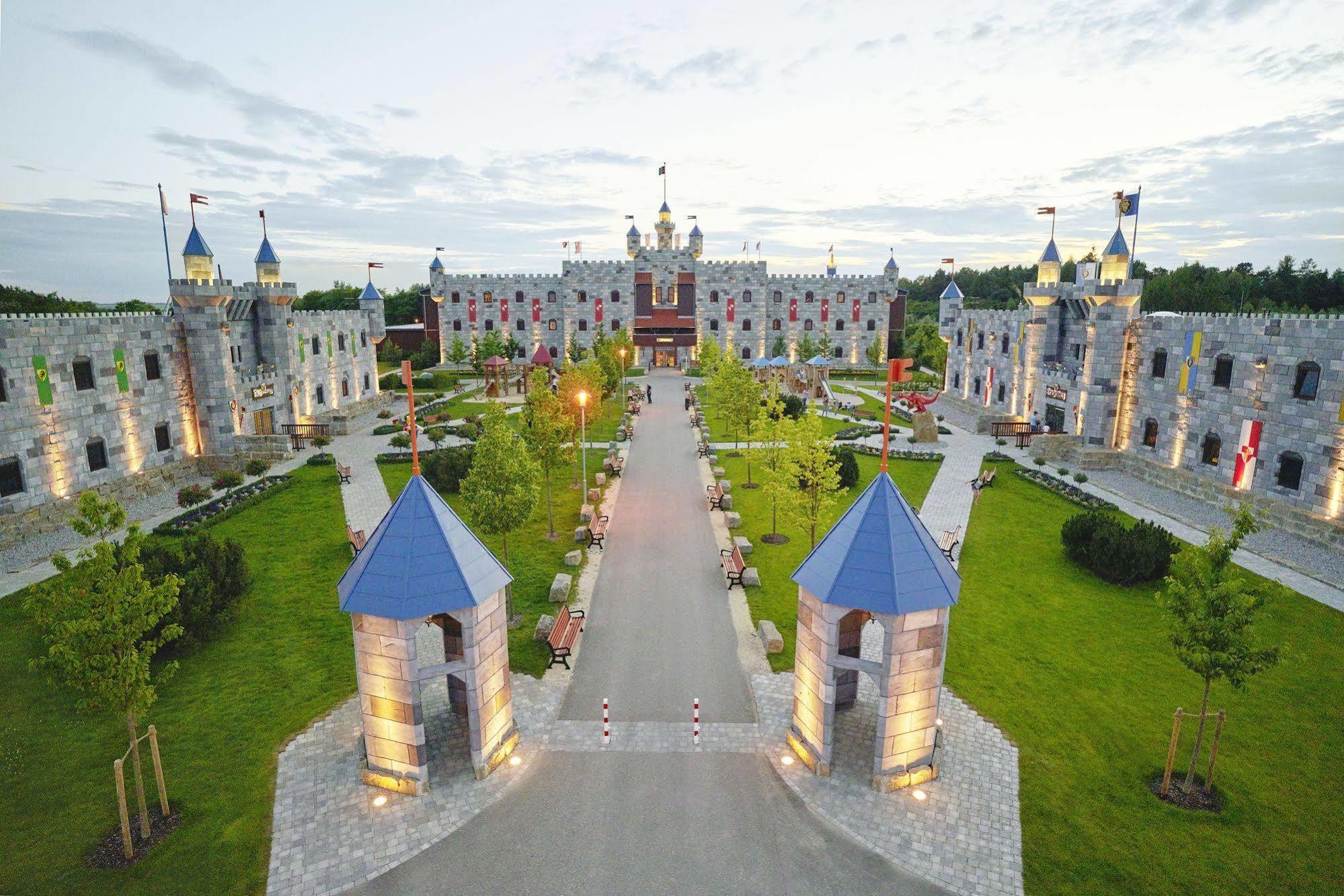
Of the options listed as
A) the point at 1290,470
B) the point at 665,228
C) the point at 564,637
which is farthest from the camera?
the point at 665,228

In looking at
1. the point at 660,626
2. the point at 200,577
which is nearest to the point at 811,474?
the point at 660,626

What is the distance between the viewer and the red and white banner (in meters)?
27.0

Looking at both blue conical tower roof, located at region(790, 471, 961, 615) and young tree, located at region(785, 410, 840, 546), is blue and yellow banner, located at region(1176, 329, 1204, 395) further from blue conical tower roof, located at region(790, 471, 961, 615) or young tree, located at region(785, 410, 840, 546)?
blue conical tower roof, located at region(790, 471, 961, 615)

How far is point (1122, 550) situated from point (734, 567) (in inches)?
461

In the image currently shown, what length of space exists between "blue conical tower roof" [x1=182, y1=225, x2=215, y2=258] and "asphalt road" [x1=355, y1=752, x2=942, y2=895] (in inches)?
1282

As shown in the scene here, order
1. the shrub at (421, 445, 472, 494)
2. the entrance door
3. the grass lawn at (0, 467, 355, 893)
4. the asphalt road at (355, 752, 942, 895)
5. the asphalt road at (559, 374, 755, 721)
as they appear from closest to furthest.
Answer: the asphalt road at (355, 752, 942, 895)
the grass lawn at (0, 467, 355, 893)
the asphalt road at (559, 374, 755, 721)
the shrub at (421, 445, 472, 494)
the entrance door

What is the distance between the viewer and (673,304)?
257 feet

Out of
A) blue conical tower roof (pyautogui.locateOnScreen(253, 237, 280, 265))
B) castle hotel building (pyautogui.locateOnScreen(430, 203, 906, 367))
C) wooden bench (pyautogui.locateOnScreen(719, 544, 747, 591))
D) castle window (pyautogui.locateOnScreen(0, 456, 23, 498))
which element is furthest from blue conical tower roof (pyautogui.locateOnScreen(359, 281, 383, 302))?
wooden bench (pyautogui.locateOnScreen(719, 544, 747, 591))

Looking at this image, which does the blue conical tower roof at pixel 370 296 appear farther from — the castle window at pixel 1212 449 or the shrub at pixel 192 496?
the castle window at pixel 1212 449

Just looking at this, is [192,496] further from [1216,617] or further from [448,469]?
[1216,617]

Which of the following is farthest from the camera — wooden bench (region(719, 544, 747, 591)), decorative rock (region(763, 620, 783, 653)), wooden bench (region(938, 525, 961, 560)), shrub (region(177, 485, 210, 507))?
shrub (region(177, 485, 210, 507))

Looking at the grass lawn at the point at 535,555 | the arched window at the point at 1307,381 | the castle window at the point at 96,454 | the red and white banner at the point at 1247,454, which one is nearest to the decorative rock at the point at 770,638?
the grass lawn at the point at 535,555

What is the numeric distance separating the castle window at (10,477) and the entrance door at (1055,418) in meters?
48.3

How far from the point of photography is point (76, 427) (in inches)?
1075
